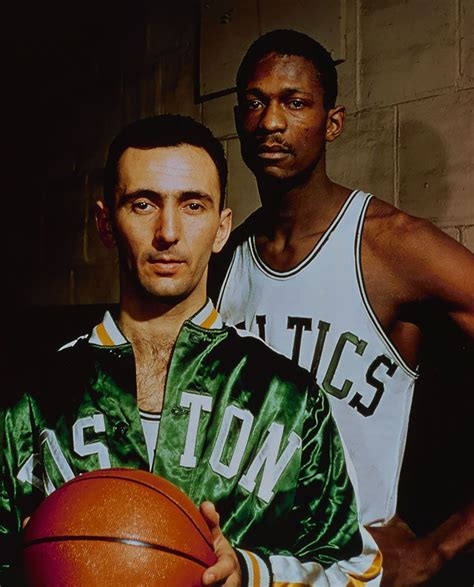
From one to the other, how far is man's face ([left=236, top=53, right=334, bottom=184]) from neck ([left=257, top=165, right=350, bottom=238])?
2 centimetres

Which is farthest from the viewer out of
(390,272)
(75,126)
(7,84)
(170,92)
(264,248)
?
(7,84)

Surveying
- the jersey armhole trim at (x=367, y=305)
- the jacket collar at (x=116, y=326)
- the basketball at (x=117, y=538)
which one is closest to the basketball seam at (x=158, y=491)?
the basketball at (x=117, y=538)

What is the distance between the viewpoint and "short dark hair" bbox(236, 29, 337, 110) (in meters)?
1.42

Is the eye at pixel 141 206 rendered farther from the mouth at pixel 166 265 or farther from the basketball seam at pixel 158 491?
the basketball seam at pixel 158 491

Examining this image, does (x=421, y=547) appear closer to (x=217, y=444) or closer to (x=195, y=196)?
(x=217, y=444)

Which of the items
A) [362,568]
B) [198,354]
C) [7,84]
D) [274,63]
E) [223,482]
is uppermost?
[7,84]

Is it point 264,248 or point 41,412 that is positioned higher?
point 264,248

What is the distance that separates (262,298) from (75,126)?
85 cm

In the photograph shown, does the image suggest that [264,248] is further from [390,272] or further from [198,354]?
[198,354]

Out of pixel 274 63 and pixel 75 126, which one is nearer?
pixel 274 63

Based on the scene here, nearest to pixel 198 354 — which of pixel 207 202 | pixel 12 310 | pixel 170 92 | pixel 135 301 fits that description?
pixel 135 301

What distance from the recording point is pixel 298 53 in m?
1.41

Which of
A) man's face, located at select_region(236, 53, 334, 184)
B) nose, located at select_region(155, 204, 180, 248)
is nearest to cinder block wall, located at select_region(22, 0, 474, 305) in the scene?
man's face, located at select_region(236, 53, 334, 184)

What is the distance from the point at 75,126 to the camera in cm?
196
